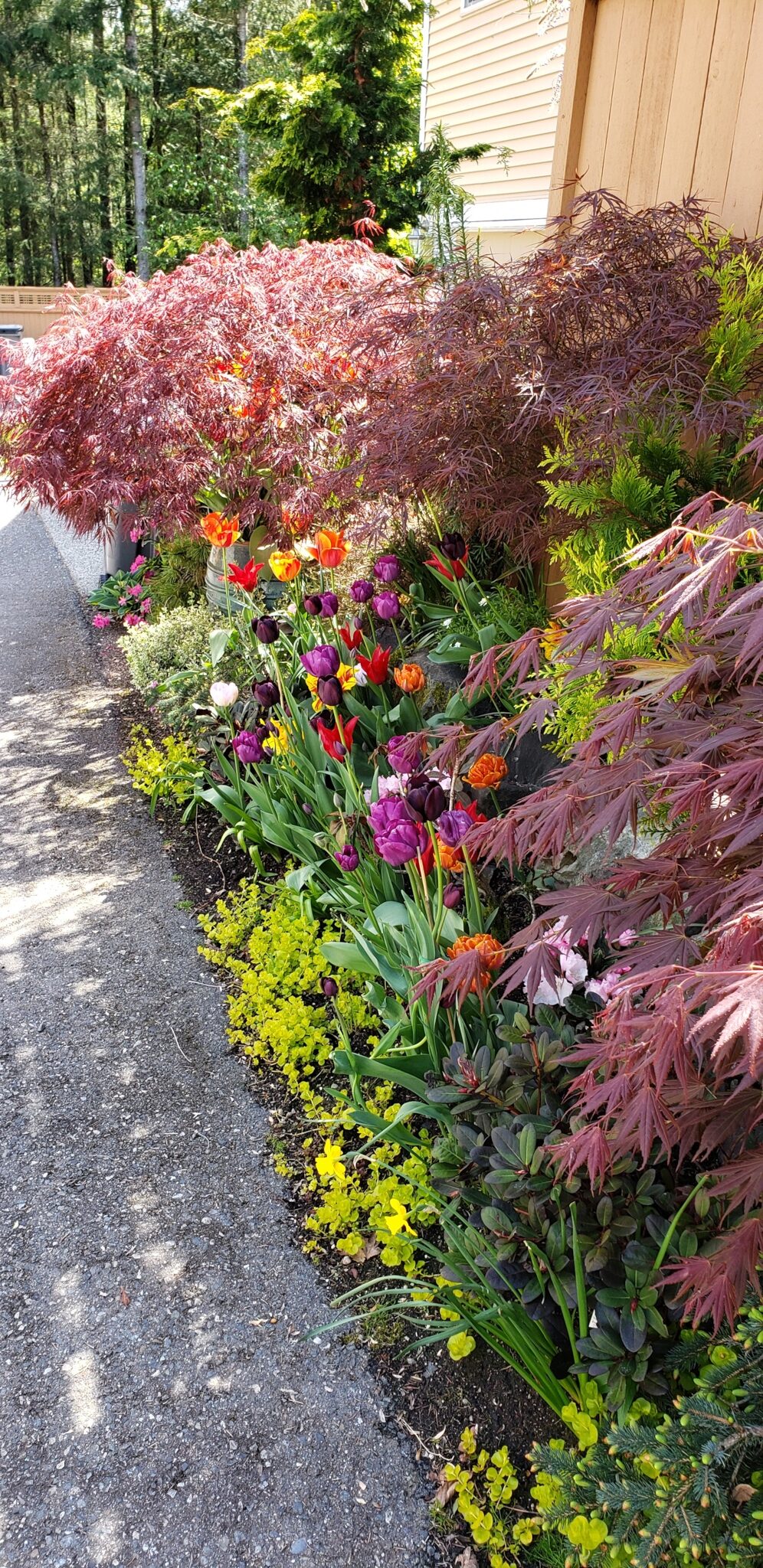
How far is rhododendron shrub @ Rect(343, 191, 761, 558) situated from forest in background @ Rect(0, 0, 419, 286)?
8338 mm

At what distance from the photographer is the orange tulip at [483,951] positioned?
1.83 m

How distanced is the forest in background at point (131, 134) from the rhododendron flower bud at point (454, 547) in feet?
27.5

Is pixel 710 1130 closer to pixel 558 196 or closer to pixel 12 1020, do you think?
pixel 12 1020

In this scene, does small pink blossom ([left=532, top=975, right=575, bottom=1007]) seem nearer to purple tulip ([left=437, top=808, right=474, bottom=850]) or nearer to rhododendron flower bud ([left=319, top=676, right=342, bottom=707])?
purple tulip ([left=437, top=808, right=474, bottom=850])

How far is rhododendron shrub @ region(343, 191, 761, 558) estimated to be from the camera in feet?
8.02

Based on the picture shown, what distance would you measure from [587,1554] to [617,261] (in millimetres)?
2762

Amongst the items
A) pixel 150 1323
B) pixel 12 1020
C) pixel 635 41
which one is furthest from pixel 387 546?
pixel 150 1323

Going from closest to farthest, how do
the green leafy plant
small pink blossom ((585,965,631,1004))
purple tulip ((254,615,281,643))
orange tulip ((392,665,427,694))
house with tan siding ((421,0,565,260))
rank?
the green leafy plant → small pink blossom ((585,965,631,1004)) → orange tulip ((392,665,427,694)) → purple tulip ((254,615,281,643)) → house with tan siding ((421,0,565,260))

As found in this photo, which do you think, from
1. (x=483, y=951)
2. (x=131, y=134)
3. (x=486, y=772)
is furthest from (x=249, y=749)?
(x=131, y=134)

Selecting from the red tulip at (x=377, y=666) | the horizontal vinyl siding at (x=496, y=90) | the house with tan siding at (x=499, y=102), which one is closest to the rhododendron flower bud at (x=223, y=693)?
the red tulip at (x=377, y=666)

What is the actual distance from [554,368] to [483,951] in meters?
1.60

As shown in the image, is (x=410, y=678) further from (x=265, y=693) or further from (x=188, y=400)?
(x=188, y=400)

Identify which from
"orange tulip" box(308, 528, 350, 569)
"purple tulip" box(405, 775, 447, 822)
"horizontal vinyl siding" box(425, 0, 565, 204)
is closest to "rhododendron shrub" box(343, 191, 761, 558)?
"orange tulip" box(308, 528, 350, 569)

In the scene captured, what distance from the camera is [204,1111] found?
96.3 inches
